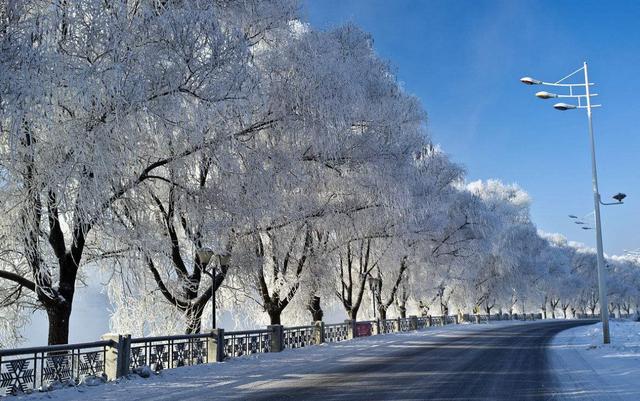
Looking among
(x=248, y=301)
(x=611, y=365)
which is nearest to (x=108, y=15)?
(x=611, y=365)

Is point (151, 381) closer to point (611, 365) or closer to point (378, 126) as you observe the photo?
point (611, 365)

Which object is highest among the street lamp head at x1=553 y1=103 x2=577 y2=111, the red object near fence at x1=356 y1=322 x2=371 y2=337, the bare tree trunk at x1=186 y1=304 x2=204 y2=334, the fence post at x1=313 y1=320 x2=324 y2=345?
the street lamp head at x1=553 y1=103 x2=577 y2=111

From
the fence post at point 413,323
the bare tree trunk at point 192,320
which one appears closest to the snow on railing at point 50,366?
the bare tree trunk at point 192,320

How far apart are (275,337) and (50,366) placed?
449 inches

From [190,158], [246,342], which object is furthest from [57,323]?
[246,342]

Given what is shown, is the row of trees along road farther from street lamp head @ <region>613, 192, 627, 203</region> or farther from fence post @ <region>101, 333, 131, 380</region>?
street lamp head @ <region>613, 192, 627, 203</region>

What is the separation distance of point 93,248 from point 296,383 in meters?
8.79

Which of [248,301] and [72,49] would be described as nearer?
[72,49]

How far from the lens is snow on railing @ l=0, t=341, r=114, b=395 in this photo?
34.8ft

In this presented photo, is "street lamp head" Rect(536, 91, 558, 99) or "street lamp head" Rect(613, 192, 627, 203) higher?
"street lamp head" Rect(536, 91, 558, 99)

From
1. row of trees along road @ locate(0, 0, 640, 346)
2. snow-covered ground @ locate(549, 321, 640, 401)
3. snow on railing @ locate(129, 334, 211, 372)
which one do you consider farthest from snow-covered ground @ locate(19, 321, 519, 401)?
snow-covered ground @ locate(549, 321, 640, 401)

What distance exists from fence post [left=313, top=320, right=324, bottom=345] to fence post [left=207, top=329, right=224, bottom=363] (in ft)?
32.5

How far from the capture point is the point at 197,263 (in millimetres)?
19750

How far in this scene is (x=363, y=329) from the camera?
34.7 m
